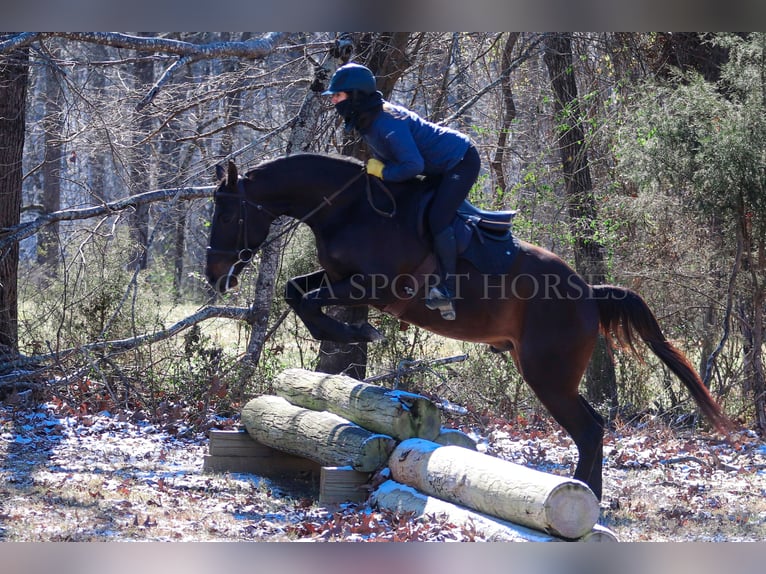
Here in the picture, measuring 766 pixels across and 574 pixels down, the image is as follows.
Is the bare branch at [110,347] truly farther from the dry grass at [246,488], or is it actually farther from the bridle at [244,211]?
the bridle at [244,211]

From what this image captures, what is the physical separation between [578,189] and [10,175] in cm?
734

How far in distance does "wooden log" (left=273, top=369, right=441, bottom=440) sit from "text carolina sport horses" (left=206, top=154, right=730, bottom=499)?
0.56 metres

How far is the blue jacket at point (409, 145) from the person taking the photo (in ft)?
20.3

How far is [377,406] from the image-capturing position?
655cm

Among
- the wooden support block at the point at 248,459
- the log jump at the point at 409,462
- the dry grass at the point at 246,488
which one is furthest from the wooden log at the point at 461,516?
the wooden support block at the point at 248,459

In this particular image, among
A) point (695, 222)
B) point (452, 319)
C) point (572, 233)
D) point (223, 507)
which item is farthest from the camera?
point (572, 233)

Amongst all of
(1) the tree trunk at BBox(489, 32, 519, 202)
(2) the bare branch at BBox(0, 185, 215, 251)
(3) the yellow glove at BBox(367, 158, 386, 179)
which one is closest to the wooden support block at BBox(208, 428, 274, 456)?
(3) the yellow glove at BBox(367, 158, 386, 179)

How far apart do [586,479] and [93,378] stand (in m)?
6.15

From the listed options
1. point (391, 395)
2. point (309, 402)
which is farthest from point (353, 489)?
point (309, 402)

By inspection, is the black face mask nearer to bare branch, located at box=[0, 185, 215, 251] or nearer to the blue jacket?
the blue jacket

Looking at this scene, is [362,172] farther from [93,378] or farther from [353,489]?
[93,378]

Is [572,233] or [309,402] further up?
[572,233]

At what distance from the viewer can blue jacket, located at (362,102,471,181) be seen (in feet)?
20.3

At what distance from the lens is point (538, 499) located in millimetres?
4797
